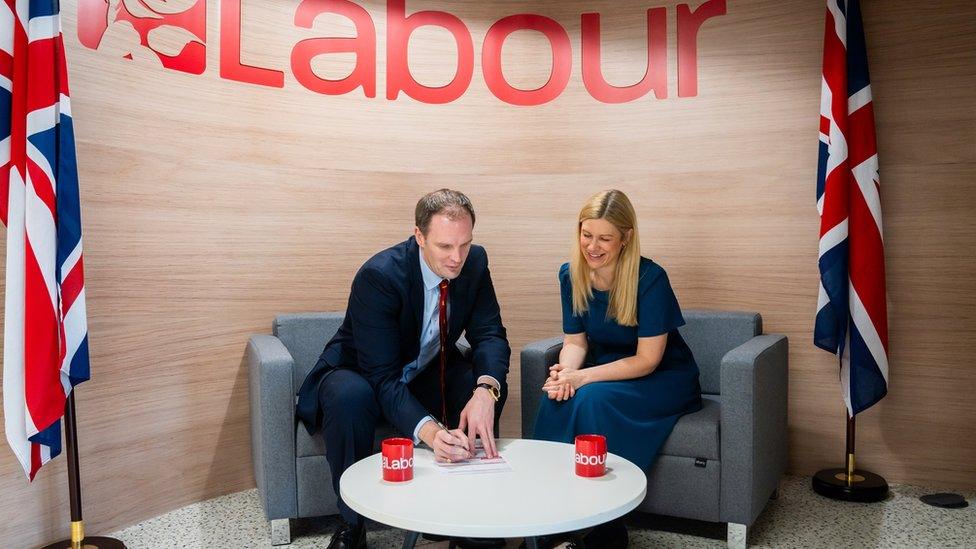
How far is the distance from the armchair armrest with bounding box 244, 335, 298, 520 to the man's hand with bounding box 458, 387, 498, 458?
67 centimetres

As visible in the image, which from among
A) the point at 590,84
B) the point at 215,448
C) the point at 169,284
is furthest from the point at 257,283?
the point at 590,84

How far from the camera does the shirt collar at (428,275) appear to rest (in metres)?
2.62

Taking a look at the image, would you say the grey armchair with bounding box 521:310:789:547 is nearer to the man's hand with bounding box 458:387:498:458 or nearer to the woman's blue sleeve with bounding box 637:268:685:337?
the woman's blue sleeve with bounding box 637:268:685:337

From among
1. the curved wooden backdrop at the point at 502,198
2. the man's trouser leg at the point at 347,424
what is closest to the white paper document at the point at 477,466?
the man's trouser leg at the point at 347,424

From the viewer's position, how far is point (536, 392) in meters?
2.92

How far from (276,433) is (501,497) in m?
1.13

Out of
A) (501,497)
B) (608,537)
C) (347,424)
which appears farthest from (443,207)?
(608,537)

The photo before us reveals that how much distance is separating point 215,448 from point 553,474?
186 centimetres

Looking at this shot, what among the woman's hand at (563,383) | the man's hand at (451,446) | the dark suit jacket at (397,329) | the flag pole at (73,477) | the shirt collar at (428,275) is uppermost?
the shirt collar at (428,275)

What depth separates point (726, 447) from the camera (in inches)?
101

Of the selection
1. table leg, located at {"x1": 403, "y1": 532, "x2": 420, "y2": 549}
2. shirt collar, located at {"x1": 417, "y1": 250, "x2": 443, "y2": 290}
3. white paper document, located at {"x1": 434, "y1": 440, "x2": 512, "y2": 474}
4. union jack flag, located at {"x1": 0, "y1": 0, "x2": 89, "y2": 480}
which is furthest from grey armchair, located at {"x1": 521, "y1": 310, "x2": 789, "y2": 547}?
union jack flag, located at {"x1": 0, "y1": 0, "x2": 89, "y2": 480}

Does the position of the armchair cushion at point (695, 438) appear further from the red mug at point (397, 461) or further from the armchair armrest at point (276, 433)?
the armchair armrest at point (276, 433)

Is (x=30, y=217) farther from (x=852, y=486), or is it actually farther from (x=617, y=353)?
(x=852, y=486)

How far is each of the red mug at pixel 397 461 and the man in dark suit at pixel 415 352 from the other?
0.26 meters
